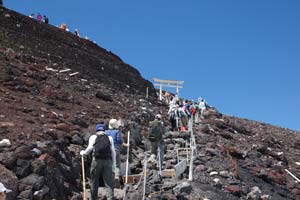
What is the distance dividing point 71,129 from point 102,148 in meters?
Result: 6.33

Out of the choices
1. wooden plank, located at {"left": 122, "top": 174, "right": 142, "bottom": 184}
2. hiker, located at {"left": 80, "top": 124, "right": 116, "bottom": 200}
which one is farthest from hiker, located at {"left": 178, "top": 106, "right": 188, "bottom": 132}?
hiker, located at {"left": 80, "top": 124, "right": 116, "bottom": 200}

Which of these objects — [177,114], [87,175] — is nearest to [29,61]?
[177,114]

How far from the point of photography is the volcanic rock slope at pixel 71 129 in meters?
13.1

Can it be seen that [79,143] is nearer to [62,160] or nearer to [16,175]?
[62,160]

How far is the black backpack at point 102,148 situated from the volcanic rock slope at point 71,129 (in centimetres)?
184

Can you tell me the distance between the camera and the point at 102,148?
11.1 metres

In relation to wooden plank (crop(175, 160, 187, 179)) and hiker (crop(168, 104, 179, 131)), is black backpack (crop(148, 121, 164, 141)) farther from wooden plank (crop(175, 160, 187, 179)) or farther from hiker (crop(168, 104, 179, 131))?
hiker (crop(168, 104, 179, 131))

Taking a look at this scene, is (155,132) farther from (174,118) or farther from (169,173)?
(174,118)

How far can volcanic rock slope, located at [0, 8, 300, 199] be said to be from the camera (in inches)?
514

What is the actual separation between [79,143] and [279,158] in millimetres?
15172

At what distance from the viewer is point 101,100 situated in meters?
27.6

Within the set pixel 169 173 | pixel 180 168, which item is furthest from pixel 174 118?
pixel 169 173

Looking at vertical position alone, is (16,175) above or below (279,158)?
below

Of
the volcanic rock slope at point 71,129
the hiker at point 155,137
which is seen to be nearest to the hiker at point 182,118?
the volcanic rock slope at point 71,129
